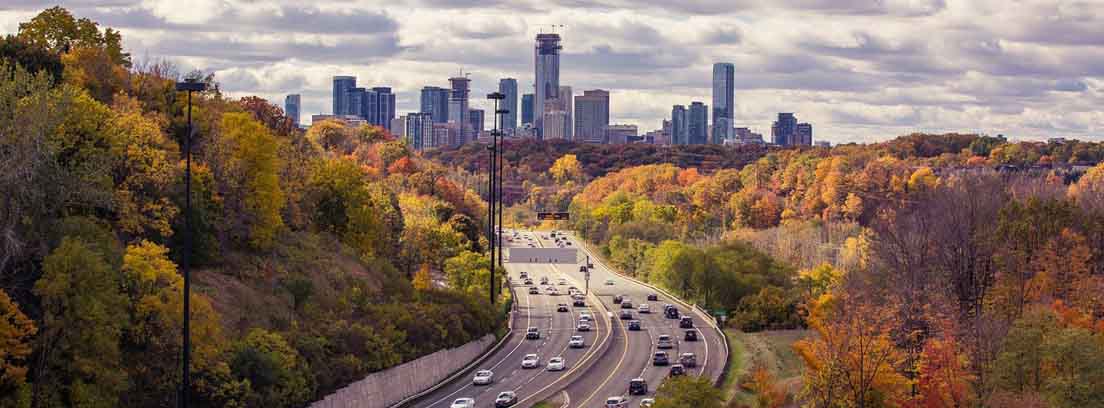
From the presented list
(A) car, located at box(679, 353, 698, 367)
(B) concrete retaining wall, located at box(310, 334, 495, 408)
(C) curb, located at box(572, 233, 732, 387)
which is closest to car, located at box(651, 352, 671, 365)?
(A) car, located at box(679, 353, 698, 367)

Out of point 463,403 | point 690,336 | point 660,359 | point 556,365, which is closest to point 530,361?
point 556,365

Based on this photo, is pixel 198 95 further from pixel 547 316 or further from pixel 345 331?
pixel 547 316

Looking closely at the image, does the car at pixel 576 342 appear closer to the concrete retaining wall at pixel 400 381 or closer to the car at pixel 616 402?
the concrete retaining wall at pixel 400 381

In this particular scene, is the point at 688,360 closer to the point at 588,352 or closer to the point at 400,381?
the point at 588,352

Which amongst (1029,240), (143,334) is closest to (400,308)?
(143,334)

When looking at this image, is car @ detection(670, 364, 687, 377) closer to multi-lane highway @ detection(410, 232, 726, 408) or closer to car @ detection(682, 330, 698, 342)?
multi-lane highway @ detection(410, 232, 726, 408)

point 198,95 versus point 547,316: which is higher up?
point 198,95
